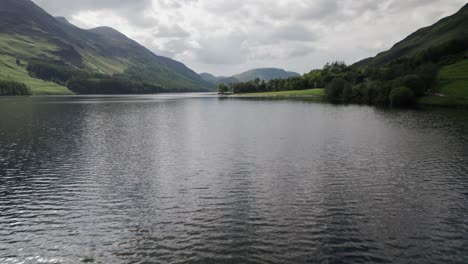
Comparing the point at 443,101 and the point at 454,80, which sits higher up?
the point at 454,80

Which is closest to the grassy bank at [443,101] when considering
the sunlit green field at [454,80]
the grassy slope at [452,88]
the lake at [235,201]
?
the grassy slope at [452,88]

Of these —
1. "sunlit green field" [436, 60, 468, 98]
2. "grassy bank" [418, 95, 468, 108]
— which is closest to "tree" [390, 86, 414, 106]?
"grassy bank" [418, 95, 468, 108]

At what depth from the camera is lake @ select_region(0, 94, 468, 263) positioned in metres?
23.1

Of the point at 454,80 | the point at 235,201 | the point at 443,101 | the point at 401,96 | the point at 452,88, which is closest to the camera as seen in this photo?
the point at 235,201

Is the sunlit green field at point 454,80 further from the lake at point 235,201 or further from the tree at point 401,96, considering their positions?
the lake at point 235,201

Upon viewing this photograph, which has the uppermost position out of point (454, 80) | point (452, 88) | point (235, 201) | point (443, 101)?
point (454, 80)

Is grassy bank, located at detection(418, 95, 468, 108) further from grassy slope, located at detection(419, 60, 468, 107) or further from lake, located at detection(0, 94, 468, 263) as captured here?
lake, located at detection(0, 94, 468, 263)

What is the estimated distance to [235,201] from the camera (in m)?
32.8

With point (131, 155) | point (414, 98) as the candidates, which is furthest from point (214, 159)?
point (414, 98)

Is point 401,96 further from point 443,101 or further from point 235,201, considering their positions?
point 235,201

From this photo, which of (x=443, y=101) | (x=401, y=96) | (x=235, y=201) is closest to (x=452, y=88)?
(x=443, y=101)

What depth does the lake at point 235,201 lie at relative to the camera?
23.1 m

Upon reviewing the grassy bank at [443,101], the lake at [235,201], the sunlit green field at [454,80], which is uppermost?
the sunlit green field at [454,80]

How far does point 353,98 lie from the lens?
651 feet
